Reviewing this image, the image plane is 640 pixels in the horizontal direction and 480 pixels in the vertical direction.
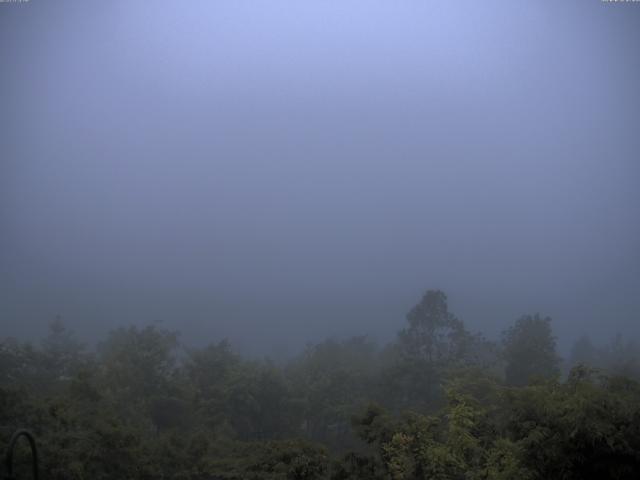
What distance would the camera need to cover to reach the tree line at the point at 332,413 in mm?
8953

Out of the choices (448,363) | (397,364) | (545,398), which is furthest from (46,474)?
(448,363)

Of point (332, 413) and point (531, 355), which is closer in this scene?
point (332, 413)

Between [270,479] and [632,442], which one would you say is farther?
[270,479]

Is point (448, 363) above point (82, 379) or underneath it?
underneath

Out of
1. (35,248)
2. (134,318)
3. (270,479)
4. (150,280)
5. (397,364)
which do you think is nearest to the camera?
(270,479)

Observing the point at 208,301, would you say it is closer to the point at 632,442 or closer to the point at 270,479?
the point at 270,479

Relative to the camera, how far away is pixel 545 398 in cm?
1023

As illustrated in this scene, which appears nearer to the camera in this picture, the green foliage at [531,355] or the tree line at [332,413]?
the tree line at [332,413]

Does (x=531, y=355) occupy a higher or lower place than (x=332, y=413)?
higher

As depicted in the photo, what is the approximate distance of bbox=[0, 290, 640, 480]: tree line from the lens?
8.95 metres

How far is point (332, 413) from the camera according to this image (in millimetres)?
25484

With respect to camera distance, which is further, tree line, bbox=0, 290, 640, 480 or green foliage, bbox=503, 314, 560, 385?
green foliage, bbox=503, 314, 560, 385

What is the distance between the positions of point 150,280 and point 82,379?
114576 mm

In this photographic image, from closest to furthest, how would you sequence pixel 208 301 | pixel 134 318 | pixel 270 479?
pixel 270 479 → pixel 134 318 → pixel 208 301
